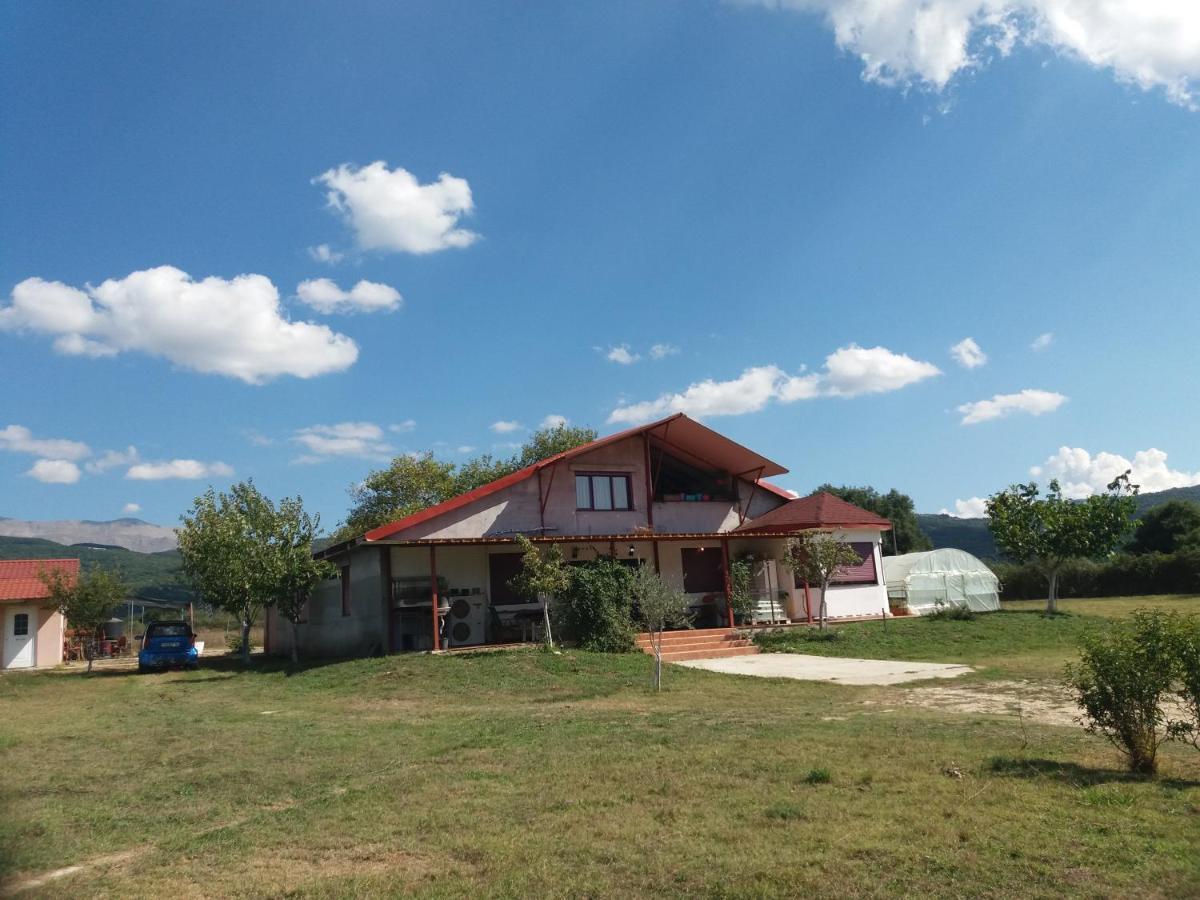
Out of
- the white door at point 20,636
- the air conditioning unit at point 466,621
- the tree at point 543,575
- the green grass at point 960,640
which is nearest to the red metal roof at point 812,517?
the green grass at point 960,640

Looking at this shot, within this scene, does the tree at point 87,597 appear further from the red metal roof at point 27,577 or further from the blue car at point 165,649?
the red metal roof at point 27,577

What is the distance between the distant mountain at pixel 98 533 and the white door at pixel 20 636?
98.1 metres

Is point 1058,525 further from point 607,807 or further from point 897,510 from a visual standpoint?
point 897,510

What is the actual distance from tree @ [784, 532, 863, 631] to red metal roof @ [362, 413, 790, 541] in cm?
378

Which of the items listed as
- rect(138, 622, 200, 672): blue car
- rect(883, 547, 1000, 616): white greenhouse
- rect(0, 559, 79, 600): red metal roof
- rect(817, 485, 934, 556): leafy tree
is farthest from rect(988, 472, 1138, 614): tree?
rect(817, 485, 934, 556): leafy tree

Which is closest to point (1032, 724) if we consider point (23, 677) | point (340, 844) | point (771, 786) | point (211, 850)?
point (771, 786)

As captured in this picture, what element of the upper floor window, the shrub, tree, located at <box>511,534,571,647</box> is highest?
the upper floor window

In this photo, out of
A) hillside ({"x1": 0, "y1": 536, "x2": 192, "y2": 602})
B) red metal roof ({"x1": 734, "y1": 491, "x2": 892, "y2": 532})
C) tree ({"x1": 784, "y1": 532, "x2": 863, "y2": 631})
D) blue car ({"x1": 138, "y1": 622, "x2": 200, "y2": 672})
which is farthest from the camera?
hillside ({"x1": 0, "y1": 536, "x2": 192, "y2": 602})

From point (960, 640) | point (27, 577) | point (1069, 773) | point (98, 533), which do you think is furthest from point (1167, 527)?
point (98, 533)

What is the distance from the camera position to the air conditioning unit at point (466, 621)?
2211 centimetres

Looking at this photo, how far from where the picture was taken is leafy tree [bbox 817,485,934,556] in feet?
267

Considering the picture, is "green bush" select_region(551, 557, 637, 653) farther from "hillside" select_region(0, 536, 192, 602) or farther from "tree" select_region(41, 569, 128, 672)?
"hillside" select_region(0, 536, 192, 602)

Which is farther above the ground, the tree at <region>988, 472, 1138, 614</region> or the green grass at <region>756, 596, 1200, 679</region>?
the tree at <region>988, 472, 1138, 614</region>

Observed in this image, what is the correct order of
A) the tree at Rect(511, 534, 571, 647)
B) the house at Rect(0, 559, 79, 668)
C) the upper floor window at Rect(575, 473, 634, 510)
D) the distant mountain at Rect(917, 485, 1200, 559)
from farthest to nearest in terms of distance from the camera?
1. the distant mountain at Rect(917, 485, 1200, 559)
2. the house at Rect(0, 559, 79, 668)
3. the upper floor window at Rect(575, 473, 634, 510)
4. the tree at Rect(511, 534, 571, 647)
